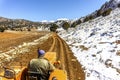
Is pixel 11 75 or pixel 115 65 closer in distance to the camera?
pixel 11 75

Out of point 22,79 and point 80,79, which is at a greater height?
point 22,79

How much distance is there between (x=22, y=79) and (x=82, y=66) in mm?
9854

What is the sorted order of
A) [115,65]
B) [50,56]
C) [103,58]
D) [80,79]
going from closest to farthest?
[50,56], [80,79], [115,65], [103,58]

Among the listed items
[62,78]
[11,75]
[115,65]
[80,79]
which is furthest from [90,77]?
[11,75]

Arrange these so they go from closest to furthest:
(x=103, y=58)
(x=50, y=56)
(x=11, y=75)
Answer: (x=11, y=75) < (x=50, y=56) < (x=103, y=58)

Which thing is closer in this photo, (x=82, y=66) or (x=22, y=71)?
(x=22, y=71)

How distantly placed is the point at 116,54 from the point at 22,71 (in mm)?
13370

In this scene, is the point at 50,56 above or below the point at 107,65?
above

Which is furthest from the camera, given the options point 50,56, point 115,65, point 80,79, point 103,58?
point 103,58

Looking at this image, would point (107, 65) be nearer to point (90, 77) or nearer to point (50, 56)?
point (90, 77)

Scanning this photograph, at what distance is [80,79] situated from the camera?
48.5 ft

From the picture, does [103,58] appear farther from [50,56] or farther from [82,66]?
[50,56]

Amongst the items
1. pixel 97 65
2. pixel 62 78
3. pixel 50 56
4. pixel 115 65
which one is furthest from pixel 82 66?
pixel 62 78

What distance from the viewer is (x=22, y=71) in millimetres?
9492
